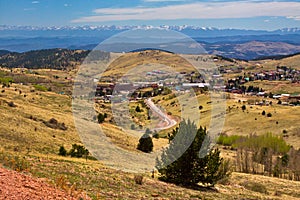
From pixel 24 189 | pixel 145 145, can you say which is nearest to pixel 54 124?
pixel 145 145

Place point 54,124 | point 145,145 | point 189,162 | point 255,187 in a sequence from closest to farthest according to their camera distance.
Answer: point 189,162, point 255,187, point 145,145, point 54,124

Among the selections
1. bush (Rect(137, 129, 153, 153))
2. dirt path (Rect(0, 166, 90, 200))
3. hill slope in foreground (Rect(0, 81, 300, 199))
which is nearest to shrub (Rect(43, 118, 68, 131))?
hill slope in foreground (Rect(0, 81, 300, 199))

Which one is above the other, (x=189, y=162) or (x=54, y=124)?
(x=189, y=162)

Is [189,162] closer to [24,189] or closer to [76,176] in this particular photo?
[76,176]

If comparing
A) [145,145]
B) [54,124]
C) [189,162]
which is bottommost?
[145,145]

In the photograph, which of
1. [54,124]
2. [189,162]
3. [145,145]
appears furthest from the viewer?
[54,124]

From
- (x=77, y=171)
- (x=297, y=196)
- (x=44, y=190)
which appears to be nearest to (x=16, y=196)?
(x=44, y=190)
